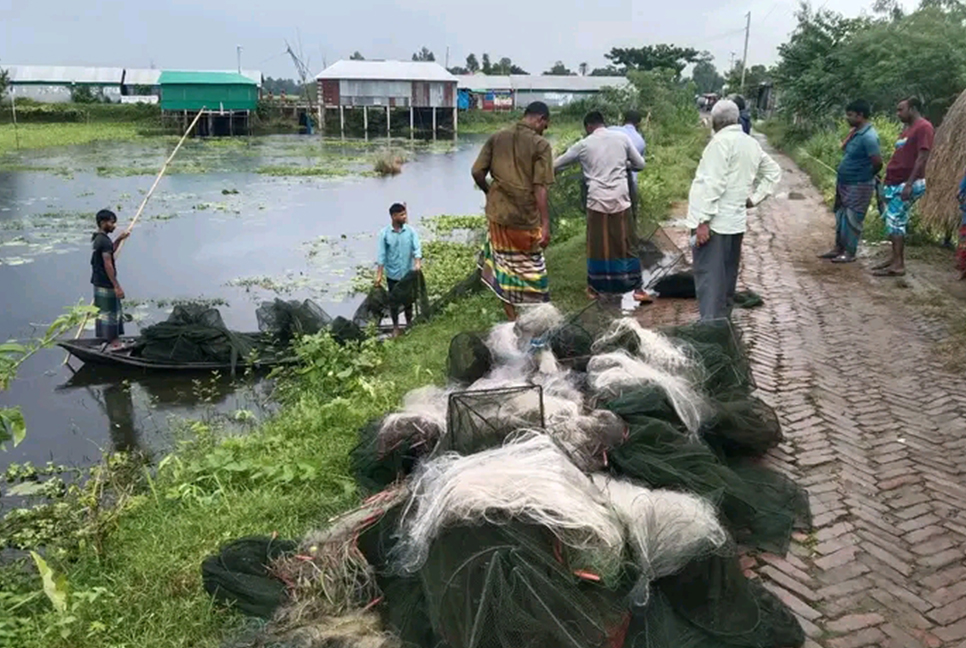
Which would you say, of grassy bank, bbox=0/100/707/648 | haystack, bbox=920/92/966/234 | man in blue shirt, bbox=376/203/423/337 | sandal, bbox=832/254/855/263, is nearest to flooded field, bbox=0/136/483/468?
grassy bank, bbox=0/100/707/648

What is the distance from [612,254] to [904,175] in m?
3.13

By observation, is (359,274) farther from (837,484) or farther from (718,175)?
(837,484)

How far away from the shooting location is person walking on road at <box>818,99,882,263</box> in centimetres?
793

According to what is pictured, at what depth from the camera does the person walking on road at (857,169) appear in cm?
793

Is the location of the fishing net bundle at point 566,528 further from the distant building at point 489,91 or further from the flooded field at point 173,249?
the distant building at point 489,91

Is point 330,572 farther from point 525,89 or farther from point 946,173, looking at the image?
point 525,89

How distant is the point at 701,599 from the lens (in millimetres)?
2885

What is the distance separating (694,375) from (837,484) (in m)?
0.91

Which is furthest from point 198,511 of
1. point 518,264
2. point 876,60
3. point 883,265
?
point 876,60

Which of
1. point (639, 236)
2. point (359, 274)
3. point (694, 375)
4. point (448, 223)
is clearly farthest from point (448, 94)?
point (694, 375)

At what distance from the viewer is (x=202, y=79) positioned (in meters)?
49.9

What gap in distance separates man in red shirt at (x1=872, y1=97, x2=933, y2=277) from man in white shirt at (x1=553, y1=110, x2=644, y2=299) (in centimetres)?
266

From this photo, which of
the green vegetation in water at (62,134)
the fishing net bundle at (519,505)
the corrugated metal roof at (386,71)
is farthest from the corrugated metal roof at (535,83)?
the fishing net bundle at (519,505)

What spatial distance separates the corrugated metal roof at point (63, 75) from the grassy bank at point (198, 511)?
2672 inches
